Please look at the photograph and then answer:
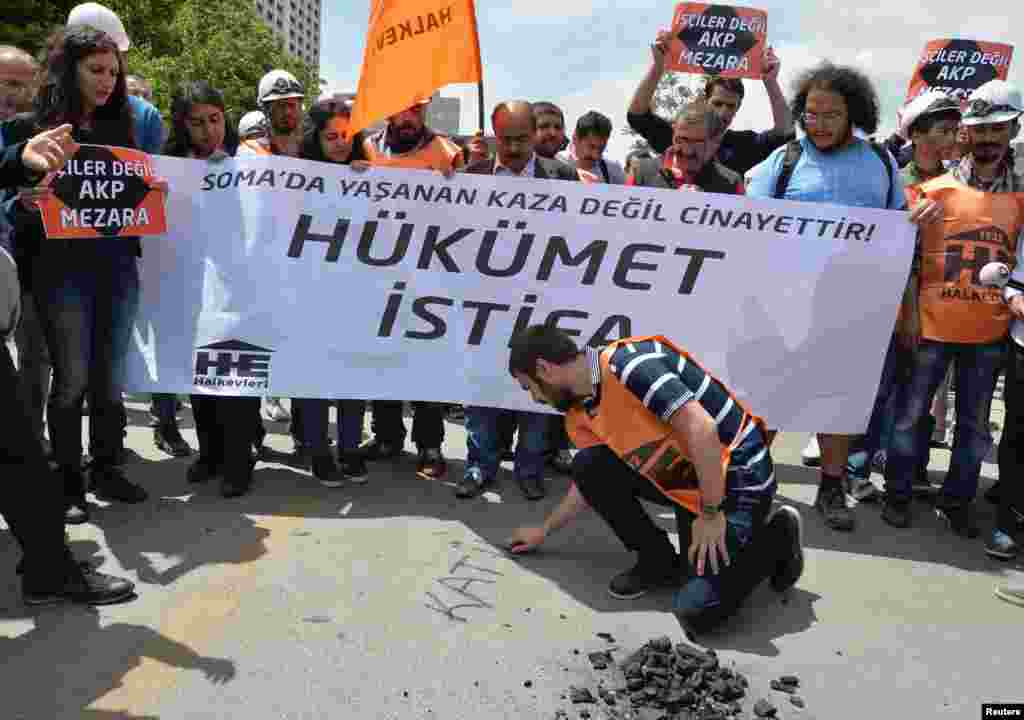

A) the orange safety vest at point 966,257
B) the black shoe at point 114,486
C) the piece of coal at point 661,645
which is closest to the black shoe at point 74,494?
the black shoe at point 114,486

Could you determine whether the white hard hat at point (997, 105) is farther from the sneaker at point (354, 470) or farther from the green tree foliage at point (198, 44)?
the green tree foliage at point (198, 44)

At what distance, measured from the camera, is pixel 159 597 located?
307 centimetres

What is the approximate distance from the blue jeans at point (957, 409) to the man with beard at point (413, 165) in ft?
8.07

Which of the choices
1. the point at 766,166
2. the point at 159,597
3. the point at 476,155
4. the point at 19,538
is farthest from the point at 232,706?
the point at 766,166

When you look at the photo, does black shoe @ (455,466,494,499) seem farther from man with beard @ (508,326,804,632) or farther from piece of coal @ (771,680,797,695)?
piece of coal @ (771,680,797,695)

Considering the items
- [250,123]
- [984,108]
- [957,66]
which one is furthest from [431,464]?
[957,66]

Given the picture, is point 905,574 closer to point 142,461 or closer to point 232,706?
point 232,706

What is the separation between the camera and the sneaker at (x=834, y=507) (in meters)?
4.14

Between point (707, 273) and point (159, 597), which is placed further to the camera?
point (707, 273)

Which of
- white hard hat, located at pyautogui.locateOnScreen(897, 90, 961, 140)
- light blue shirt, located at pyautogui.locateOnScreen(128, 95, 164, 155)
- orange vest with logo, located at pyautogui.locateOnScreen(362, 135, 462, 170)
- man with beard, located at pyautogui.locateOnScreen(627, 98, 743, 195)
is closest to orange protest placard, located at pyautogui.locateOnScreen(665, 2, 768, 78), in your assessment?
white hard hat, located at pyautogui.locateOnScreen(897, 90, 961, 140)

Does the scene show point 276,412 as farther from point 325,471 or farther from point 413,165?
point 413,165

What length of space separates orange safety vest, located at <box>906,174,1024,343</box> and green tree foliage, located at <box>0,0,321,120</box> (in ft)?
69.8

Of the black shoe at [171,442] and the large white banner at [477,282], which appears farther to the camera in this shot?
the black shoe at [171,442]

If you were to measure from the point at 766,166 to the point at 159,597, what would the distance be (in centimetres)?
345
